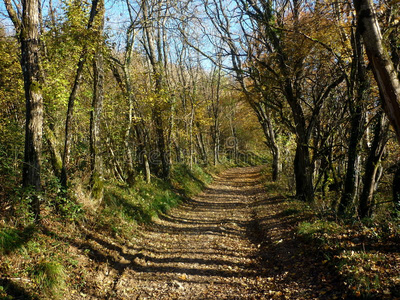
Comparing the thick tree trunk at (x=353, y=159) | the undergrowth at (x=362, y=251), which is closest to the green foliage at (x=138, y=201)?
the undergrowth at (x=362, y=251)

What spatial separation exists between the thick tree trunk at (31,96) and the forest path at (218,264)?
252 cm

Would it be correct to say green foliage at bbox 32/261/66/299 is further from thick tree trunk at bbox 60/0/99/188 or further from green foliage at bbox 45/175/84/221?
thick tree trunk at bbox 60/0/99/188

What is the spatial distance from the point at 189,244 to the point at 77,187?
3.54 meters

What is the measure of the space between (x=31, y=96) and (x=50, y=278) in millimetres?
3743

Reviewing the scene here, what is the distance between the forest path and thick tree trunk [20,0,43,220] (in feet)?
8.28

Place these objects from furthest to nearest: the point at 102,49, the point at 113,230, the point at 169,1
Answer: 1. the point at 169,1
2. the point at 102,49
3. the point at 113,230

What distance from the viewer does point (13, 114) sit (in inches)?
348

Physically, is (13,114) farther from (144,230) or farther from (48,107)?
(144,230)

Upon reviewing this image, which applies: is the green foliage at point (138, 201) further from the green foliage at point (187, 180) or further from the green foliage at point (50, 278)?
the green foliage at point (50, 278)

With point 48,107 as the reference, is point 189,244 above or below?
below

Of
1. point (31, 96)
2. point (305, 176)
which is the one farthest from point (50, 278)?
point (305, 176)

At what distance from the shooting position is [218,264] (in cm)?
556

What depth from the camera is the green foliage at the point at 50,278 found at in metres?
3.93

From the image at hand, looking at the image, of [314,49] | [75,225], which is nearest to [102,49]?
[75,225]
